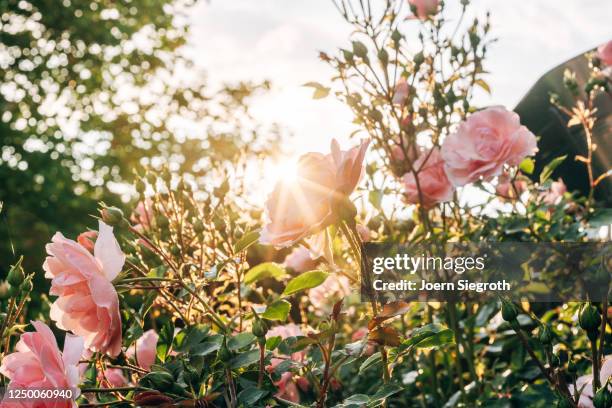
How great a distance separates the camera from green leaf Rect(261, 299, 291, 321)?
2.51 feet

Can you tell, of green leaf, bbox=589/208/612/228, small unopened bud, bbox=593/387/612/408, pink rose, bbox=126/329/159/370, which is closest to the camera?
small unopened bud, bbox=593/387/612/408

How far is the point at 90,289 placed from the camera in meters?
0.74

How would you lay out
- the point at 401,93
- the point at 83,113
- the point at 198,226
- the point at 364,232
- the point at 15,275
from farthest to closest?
the point at 83,113
the point at 401,93
the point at 364,232
the point at 198,226
the point at 15,275

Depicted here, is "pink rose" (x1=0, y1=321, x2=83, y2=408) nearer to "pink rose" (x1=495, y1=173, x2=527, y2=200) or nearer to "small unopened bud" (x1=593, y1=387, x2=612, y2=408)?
"small unopened bud" (x1=593, y1=387, x2=612, y2=408)

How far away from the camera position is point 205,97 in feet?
33.5

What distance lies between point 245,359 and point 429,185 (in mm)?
717

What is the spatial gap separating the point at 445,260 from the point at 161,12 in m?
8.32

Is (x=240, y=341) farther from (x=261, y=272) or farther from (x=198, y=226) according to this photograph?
(x=198, y=226)

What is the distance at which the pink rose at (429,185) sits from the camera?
135 cm

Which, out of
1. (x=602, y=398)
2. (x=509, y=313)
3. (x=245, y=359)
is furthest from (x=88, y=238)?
(x=602, y=398)

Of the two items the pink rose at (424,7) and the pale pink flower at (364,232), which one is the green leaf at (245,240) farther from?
the pink rose at (424,7)

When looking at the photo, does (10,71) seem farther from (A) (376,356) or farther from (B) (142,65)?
(A) (376,356)

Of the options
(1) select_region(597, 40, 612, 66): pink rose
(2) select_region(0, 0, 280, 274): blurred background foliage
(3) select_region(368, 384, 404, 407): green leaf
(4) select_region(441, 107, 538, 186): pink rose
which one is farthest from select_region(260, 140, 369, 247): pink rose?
(2) select_region(0, 0, 280, 274): blurred background foliage

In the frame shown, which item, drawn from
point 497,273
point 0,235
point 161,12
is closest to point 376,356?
point 497,273
